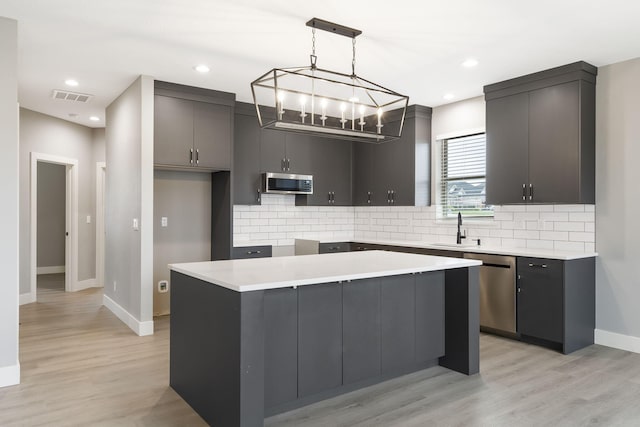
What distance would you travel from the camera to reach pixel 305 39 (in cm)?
378

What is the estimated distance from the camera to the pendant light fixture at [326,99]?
9.95 ft

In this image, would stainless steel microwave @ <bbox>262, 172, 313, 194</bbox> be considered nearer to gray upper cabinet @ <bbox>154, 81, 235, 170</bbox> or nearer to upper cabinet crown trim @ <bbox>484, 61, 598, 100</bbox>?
gray upper cabinet @ <bbox>154, 81, 235, 170</bbox>

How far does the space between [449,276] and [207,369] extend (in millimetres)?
2013

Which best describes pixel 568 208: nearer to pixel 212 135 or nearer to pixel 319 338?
pixel 319 338

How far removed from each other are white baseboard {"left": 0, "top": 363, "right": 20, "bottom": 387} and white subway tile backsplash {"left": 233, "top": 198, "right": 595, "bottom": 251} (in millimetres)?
2927

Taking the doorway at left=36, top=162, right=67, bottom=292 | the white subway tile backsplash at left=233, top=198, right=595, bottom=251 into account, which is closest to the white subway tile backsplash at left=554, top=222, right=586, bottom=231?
the white subway tile backsplash at left=233, top=198, right=595, bottom=251

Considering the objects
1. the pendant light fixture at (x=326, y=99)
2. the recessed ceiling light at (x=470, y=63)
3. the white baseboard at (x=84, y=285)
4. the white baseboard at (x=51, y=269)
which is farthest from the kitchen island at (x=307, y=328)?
the white baseboard at (x=51, y=269)

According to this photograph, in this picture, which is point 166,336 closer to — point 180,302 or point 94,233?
point 180,302

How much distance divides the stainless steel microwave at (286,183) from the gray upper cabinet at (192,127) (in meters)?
0.70

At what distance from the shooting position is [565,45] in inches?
152

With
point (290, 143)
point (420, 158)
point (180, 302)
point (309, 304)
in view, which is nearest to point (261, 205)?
point (290, 143)

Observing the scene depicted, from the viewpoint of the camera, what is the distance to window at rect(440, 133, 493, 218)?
5.52 m

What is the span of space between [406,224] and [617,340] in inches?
113

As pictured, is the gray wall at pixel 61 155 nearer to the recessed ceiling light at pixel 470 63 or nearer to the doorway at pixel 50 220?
the doorway at pixel 50 220
